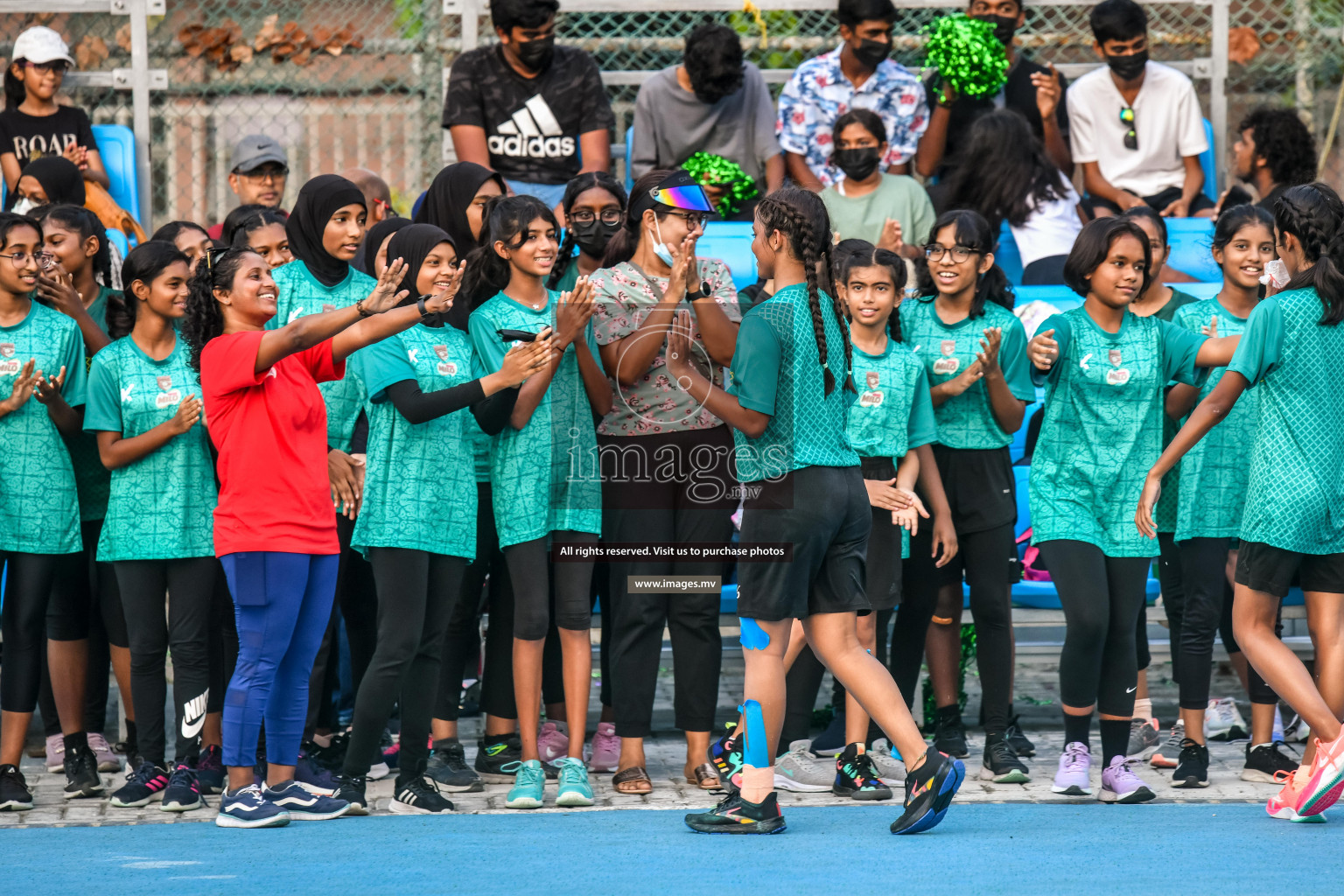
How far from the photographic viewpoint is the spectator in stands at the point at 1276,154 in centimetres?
804

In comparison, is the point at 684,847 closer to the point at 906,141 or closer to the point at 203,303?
the point at 203,303

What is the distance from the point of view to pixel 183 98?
923 cm

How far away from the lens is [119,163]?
8.59 m

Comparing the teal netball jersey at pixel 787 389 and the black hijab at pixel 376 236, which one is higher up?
the black hijab at pixel 376 236

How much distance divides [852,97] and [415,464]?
4.28m

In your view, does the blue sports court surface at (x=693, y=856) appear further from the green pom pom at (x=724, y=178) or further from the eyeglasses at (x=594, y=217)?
the green pom pom at (x=724, y=178)

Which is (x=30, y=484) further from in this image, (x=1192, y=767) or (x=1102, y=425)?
(x=1192, y=767)

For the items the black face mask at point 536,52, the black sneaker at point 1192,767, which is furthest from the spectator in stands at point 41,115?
the black sneaker at point 1192,767

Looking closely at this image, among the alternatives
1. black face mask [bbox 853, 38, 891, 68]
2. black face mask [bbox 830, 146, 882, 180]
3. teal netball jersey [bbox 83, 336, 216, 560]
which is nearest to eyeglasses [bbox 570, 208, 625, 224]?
teal netball jersey [bbox 83, 336, 216, 560]

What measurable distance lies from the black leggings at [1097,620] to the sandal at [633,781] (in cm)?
150

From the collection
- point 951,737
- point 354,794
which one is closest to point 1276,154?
point 951,737

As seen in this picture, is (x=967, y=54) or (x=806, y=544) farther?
(x=967, y=54)

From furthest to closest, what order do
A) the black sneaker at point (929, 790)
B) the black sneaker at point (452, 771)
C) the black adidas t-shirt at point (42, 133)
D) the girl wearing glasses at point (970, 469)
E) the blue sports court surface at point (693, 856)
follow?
the black adidas t-shirt at point (42, 133)
the girl wearing glasses at point (970, 469)
the black sneaker at point (452, 771)
the black sneaker at point (929, 790)
the blue sports court surface at point (693, 856)

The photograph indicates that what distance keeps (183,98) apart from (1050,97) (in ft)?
16.9
